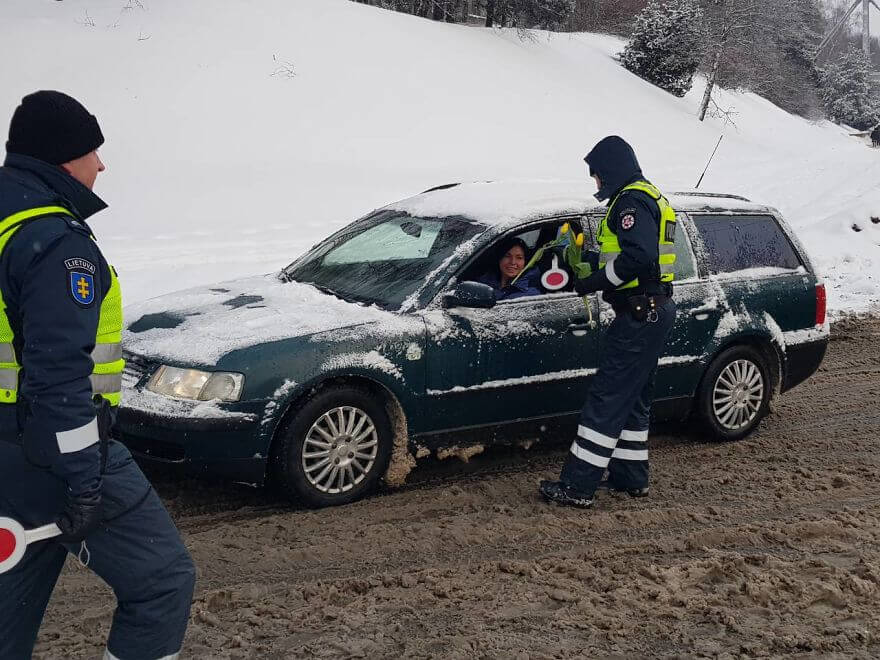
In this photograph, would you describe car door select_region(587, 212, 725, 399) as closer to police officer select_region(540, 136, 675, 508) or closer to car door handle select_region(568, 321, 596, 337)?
car door handle select_region(568, 321, 596, 337)

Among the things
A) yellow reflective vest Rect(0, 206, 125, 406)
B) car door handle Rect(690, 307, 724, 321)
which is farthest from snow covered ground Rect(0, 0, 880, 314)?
yellow reflective vest Rect(0, 206, 125, 406)

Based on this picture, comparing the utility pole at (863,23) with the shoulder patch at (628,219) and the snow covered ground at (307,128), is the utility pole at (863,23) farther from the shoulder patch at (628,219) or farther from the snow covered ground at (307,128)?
the shoulder patch at (628,219)

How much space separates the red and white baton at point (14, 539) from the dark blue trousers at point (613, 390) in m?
3.11

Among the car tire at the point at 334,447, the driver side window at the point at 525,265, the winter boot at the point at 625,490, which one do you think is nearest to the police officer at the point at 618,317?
the winter boot at the point at 625,490

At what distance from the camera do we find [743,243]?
6.14m

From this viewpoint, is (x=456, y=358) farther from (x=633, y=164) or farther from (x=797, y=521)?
(x=797, y=521)

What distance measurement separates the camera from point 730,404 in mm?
6012

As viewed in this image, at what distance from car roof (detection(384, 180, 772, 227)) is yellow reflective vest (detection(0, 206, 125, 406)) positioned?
10.1 ft

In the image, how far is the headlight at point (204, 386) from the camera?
4309 millimetres

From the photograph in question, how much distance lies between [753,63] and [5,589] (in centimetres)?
4087

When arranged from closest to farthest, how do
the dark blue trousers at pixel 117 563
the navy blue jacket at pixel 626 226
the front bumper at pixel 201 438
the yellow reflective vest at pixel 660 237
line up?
the dark blue trousers at pixel 117 563 < the front bumper at pixel 201 438 < the navy blue jacket at pixel 626 226 < the yellow reflective vest at pixel 660 237

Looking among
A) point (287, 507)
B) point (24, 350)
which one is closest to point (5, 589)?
point (24, 350)

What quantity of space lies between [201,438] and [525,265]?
2240mm

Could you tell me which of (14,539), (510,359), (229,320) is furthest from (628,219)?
(14,539)
